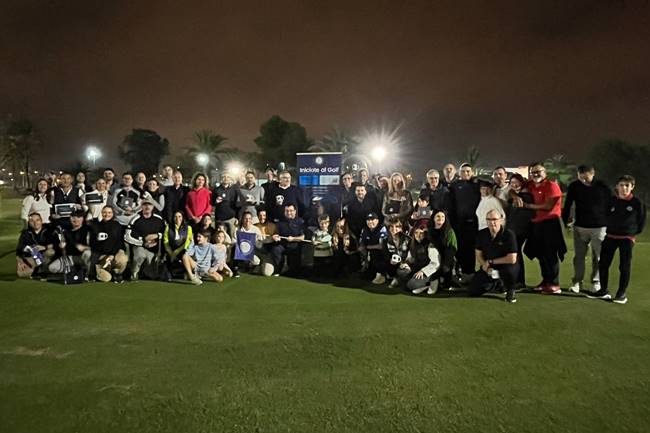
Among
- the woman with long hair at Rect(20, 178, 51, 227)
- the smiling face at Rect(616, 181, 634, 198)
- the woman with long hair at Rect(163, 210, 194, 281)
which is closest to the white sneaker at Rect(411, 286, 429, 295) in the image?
the smiling face at Rect(616, 181, 634, 198)

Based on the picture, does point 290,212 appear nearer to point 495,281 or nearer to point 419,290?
point 419,290

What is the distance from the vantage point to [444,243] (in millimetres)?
6363

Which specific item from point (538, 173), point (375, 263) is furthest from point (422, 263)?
point (538, 173)

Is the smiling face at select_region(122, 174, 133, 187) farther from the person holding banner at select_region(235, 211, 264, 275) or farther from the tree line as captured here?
the tree line

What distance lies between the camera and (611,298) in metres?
5.49

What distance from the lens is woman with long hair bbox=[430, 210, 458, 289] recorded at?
6.29 m

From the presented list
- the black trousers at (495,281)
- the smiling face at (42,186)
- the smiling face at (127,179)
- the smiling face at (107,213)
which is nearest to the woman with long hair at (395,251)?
the black trousers at (495,281)

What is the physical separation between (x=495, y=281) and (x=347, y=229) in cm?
274

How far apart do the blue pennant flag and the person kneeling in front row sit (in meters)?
3.86

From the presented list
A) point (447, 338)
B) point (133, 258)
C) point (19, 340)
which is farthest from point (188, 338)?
point (133, 258)

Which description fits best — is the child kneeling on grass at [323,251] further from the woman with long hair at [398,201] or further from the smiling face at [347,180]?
the woman with long hair at [398,201]

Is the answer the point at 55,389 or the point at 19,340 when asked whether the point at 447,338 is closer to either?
the point at 55,389

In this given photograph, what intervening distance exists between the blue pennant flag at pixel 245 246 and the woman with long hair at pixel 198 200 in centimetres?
86

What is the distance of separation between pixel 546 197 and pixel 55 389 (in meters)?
6.10
